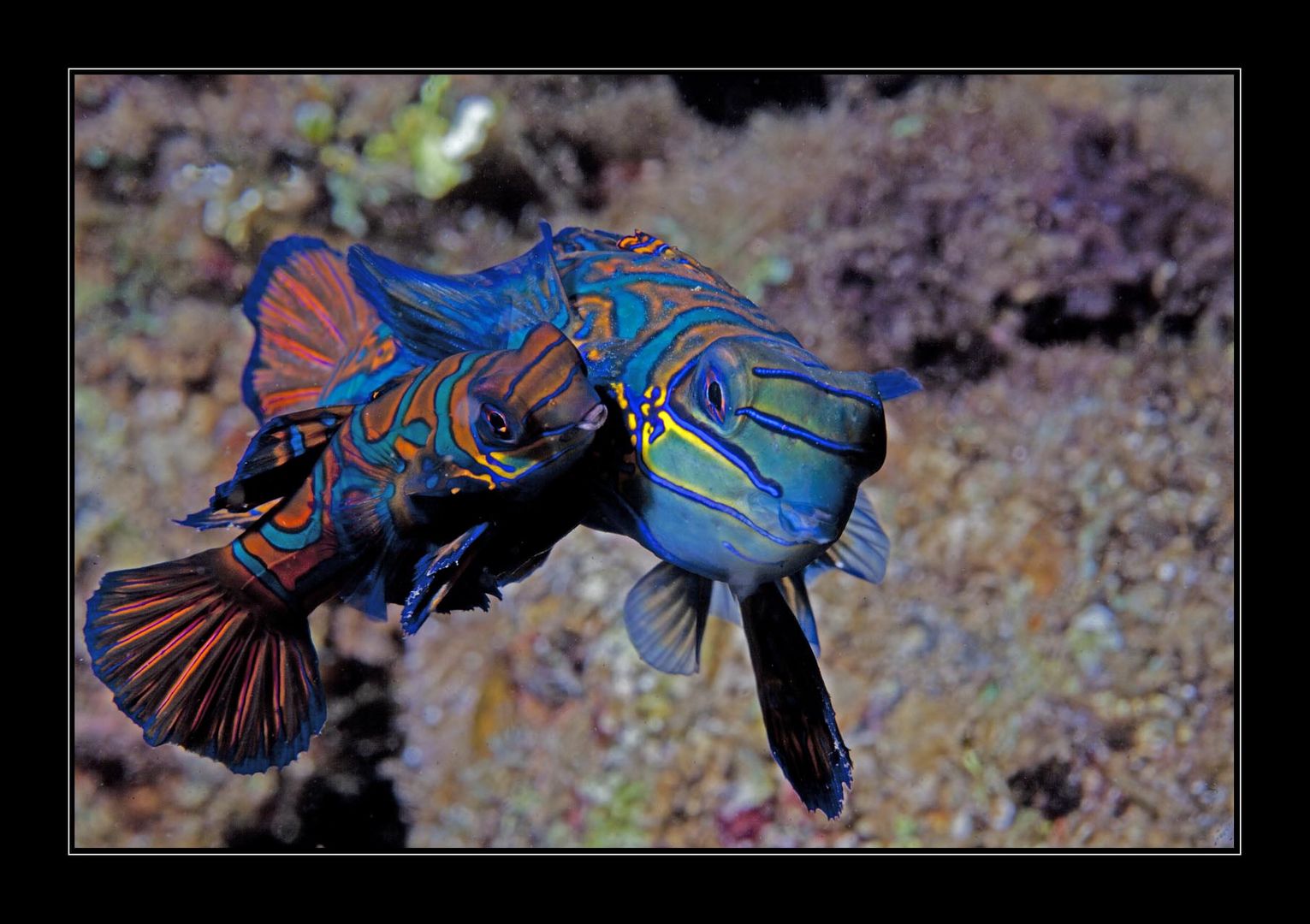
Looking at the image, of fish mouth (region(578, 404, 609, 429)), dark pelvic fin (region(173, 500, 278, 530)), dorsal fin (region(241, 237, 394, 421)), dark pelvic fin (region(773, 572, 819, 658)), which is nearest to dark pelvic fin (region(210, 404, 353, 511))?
dark pelvic fin (region(173, 500, 278, 530))

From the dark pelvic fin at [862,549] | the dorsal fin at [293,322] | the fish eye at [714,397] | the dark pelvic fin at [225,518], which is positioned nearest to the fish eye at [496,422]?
the fish eye at [714,397]

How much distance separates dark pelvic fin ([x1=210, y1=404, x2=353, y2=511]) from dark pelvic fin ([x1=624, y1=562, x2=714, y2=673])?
2.72ft

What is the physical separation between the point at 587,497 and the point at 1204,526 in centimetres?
388

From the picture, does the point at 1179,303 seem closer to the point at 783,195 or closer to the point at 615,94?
the point at 783,195

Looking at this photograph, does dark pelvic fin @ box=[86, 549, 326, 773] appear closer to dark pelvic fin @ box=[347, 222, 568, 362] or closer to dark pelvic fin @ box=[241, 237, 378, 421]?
dark pelvic fin @ box=[347, 222, 568, 362]

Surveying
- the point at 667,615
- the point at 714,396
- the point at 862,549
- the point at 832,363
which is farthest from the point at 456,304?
the point at 832,363

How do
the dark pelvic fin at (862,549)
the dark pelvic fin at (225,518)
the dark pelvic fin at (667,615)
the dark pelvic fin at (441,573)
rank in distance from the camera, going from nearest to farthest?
the dark pelvic fin at (441,573) → the dark pelvic fin at (225,518) → the dark pelvic fin at (667,615) → the dark pelvic fin at (862,549)

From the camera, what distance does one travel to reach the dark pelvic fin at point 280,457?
179 cm

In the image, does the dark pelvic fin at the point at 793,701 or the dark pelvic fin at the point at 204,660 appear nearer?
the dark pelvic fin at the point at 204,660

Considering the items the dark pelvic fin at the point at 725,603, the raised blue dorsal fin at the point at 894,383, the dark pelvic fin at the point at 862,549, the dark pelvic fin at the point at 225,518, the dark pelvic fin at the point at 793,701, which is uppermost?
the raised blue dorsal fin at the point at 894,383

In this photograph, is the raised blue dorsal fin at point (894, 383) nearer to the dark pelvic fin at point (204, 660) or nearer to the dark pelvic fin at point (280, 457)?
the dark pelvic fin at point (280, 457)

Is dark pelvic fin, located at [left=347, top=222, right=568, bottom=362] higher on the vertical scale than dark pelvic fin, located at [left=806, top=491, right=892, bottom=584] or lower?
higher

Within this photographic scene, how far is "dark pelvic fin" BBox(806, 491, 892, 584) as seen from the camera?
2.28 m

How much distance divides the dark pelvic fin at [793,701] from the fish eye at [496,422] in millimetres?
740
